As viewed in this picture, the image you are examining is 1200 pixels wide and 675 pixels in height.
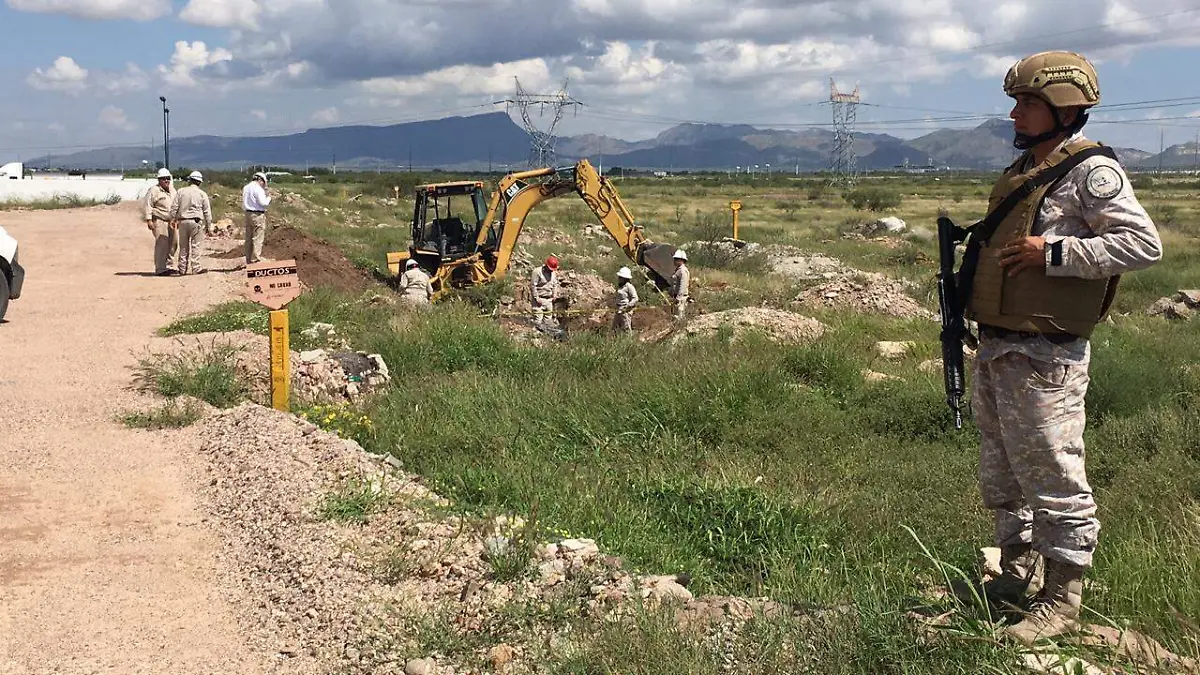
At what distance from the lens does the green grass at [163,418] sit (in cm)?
777

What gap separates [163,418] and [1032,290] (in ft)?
21.5

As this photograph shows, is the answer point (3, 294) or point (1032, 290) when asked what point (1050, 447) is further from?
point (3, 294)

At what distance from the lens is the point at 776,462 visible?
7.20 m

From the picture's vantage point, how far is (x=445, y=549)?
195 inches

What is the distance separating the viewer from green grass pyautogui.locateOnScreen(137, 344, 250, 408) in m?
8.54

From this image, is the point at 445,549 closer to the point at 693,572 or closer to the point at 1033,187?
the point at 693,572

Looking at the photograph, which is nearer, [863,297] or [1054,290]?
[1054,290]

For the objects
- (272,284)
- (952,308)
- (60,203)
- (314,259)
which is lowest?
(314,259)

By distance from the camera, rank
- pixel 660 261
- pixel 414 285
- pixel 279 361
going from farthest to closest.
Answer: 1. pixel 660 261
2. pixel 414 285
3. pixel 279 361

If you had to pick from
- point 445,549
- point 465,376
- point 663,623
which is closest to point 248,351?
point 465,376

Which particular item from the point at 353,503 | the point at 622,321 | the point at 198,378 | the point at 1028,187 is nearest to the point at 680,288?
the point at 622,321

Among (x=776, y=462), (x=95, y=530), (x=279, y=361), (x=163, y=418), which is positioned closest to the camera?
(x=95, y=530)

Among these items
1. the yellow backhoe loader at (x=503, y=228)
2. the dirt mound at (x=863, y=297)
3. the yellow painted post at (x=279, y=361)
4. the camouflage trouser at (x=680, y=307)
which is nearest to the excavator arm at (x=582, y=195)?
the yellow backhoe loader at (x=503, y=228)

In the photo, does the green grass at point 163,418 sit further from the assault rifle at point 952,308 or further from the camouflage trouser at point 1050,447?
the camouflage trouser at point 1050,447
